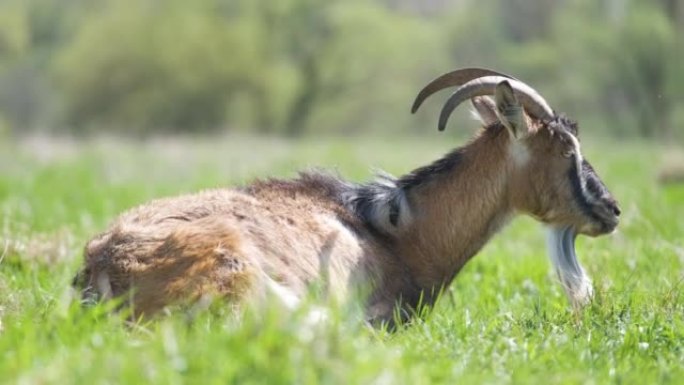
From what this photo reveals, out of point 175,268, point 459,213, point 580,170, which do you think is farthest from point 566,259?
point 175,268

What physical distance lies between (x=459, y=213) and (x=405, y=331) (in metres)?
1.42

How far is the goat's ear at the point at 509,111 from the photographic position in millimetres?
6189

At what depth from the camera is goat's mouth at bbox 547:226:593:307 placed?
6.50 meters

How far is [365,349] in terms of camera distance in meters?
4.04

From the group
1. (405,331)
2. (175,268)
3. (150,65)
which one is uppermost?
(175,268)

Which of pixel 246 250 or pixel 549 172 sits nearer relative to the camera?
pixel 246 250

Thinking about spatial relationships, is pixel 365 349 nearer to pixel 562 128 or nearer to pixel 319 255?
pixel 319 255

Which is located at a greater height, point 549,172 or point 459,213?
point 549,172

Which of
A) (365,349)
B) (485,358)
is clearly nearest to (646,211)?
(485,358)

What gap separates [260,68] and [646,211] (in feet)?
136

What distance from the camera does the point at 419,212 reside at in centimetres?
667

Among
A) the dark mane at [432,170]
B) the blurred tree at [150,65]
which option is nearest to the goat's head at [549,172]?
the dark mane at [432,170]

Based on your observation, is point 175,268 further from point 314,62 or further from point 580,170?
point 314,62

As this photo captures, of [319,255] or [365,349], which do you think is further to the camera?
[319,255]
